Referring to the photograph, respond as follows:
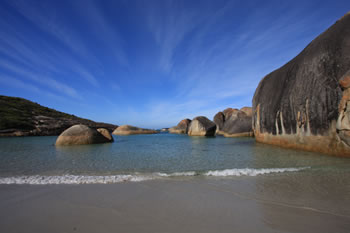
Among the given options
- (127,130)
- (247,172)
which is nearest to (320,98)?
(247,172)

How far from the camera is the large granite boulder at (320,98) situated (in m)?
5.82

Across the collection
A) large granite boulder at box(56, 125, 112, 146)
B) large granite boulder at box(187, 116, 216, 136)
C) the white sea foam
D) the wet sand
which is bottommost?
the wet sand

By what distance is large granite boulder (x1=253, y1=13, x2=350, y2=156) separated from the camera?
19.1ft

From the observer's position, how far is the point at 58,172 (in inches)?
168

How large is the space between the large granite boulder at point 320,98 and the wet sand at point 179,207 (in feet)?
12.7

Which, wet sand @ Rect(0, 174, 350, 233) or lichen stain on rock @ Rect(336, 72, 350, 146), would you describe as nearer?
wet sand @ Rect(0, 174, 350, 233)

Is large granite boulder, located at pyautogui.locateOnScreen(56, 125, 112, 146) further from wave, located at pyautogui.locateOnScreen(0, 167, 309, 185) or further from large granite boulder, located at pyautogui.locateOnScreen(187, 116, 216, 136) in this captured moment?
large granite boulder, located at pyautogui.locateOnScreen(187, 116, 216, 136)

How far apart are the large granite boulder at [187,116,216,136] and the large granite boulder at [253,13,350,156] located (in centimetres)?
1348

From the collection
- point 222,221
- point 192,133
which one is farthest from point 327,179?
point 192,133

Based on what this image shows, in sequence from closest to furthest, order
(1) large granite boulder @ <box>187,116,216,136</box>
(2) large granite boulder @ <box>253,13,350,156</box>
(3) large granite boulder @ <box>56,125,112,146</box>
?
(2) large granite boulder @ <box>253,13,350,156</box> → (3) large granite boulder @ <box>56,125,112,146</box> → (1) large granite boulder @ <box>187,116,216,136</box>

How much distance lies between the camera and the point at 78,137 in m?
11.4

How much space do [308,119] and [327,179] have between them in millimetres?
4459

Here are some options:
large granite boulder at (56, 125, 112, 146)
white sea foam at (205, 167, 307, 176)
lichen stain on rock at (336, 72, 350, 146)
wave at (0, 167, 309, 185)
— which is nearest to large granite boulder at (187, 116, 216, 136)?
large granite boulder at (56, 125, 112, 146)

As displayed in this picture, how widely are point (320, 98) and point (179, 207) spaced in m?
7.27
